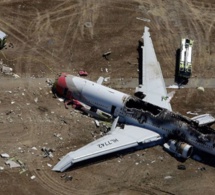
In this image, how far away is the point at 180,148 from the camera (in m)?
42.8

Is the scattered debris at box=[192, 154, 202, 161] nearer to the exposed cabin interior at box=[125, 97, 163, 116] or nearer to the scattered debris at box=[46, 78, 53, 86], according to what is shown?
the exposed cabin interior at box=[125, 97, 163, 116]

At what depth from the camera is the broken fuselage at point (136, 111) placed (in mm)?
42906

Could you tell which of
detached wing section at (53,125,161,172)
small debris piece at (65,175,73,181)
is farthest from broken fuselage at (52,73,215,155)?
small debris piece at (65,175,73,181)

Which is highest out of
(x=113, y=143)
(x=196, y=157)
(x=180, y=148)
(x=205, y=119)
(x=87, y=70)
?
(x=87, y=70)

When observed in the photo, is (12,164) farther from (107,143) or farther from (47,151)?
(107,143)

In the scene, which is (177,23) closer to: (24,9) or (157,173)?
(24,9)

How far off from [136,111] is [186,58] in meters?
11.2

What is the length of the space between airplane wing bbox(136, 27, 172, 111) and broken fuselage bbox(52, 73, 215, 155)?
2683mm

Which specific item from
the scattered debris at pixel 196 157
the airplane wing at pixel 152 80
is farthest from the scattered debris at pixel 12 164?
the scattered debris at pixel 196 157

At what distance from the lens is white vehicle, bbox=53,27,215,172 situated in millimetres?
42344

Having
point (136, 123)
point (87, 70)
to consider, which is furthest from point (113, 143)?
point (87, 70)

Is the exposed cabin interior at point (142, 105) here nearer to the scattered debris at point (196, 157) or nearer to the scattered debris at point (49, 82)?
the scattered debris at point (196, 157)

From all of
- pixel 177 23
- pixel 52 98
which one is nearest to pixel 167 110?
pixel 52 98

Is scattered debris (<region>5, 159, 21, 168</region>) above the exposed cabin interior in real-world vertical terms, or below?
below
